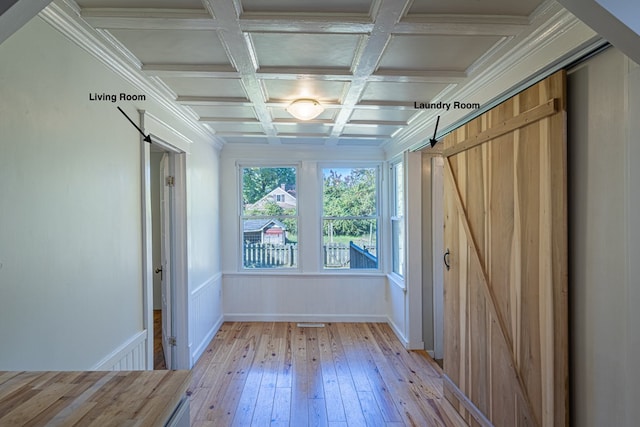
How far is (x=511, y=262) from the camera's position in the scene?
1822 mm

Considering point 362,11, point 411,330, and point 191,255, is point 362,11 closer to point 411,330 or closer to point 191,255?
point 191,255

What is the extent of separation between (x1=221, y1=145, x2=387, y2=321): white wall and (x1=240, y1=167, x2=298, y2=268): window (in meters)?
0.11

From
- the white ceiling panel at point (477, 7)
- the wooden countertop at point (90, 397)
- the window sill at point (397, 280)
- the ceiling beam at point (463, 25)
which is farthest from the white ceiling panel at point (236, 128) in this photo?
the wooden countertop at point (90, 397)

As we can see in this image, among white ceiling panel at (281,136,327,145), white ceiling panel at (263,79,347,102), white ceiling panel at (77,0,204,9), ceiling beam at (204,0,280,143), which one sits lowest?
ceiling beam at (204,0,280,143)

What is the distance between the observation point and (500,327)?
191cm

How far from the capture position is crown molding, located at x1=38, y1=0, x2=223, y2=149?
140 centimetres

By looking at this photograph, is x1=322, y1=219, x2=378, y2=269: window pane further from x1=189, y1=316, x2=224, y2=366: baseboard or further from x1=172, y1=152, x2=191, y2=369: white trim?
x1=172, y1=152, x2=191, y2=369: white trim

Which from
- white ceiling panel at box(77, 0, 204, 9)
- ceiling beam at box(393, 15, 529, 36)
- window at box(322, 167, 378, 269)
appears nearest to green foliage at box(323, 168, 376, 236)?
window at box(322, 167, 378, 269)

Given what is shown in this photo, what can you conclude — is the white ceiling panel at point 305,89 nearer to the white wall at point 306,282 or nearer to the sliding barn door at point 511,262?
the sliding barn door at point 511,262

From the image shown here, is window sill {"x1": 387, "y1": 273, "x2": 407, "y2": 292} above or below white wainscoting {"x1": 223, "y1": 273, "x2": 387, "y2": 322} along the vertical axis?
above

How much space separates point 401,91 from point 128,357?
2.51m

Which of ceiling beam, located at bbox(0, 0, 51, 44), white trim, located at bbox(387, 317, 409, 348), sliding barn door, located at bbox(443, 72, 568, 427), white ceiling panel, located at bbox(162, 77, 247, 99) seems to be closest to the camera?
ceiling beam, located at bbox(0, 0, 51, 44)

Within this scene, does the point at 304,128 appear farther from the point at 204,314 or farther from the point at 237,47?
the point at 204,314

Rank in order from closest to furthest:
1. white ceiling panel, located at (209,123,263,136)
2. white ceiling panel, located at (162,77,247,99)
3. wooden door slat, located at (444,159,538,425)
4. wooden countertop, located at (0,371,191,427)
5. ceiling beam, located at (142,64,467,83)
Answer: wooden countertop, located at (0,371,191,427), wooden door slat, located at (444,159,538,425), ceiling beam, located at (142,64,467,83), white ceiling panel, located at (162,77,247,99), white ceiling panel, located at (209,123,263,136)
